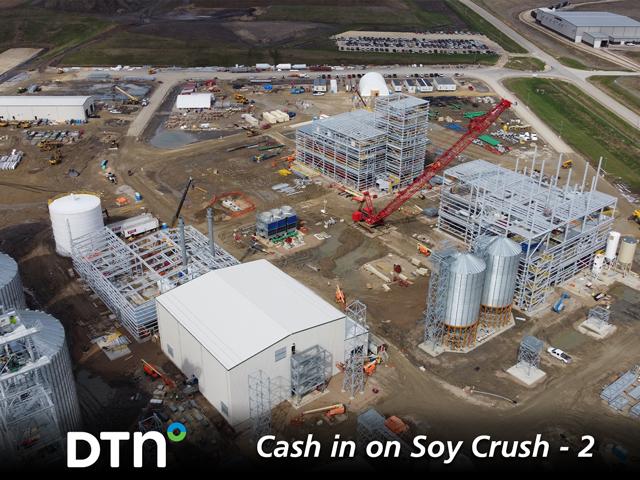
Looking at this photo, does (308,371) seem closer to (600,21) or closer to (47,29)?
(47,29)

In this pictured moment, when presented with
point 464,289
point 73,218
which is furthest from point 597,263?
point 73,218

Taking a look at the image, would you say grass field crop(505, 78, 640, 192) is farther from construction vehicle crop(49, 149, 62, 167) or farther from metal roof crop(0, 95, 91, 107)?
metal roof crop(0, 95, 91, 107)

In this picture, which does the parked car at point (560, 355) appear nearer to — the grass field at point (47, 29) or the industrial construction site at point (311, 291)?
the industrial construction site at point (311, 291)

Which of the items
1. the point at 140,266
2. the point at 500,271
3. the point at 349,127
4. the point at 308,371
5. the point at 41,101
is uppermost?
the point at 349,127

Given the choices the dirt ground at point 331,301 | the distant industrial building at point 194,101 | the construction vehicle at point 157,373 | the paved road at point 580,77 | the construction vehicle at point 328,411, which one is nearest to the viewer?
the construction vehicle at point 328,411

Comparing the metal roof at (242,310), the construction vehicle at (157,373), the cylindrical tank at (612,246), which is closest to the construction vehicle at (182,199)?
the metal roof at (242,310)

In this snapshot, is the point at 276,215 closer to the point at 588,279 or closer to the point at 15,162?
the point at 588,279
